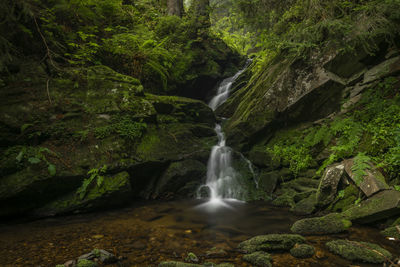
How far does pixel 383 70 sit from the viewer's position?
567cm

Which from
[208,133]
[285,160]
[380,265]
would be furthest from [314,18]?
[380,265]

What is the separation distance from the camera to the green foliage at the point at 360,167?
4.23m

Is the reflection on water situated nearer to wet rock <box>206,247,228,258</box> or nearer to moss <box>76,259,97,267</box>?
wet rock <box>206,247,228,258</box>

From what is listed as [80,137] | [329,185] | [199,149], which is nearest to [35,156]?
[80,137]

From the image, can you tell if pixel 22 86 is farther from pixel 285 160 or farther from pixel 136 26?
pixel 285 160

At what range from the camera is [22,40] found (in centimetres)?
562

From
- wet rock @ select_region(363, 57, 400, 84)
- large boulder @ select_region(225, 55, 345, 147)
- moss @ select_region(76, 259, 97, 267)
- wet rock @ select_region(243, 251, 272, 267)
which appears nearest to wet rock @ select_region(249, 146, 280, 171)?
large boulder @ select_region(225, 55, 345, 147)

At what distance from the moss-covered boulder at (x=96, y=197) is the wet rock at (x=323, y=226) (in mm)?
4251

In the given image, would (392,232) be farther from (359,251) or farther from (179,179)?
(179,179)

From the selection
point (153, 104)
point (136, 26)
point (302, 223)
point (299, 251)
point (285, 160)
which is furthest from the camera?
point (136, 26)

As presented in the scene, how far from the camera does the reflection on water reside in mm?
2920

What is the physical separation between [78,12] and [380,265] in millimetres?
9898

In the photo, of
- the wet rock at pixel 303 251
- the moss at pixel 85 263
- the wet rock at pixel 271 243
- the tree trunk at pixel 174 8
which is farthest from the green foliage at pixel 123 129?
the tree trunk at pixel 174 8

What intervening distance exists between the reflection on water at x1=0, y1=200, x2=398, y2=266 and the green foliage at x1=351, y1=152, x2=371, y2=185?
980 millimetres
